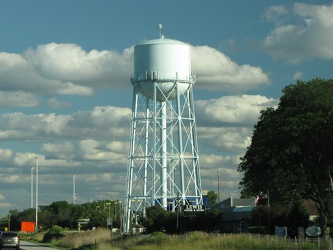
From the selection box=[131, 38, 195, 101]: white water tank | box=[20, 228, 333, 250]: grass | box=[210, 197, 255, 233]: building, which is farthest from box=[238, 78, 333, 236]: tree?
box=[210, 197, 255, 233]: building

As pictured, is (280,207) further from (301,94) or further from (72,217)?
(72,217)

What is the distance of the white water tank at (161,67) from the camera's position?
7769 cm

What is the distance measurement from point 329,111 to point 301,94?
10.2 ft

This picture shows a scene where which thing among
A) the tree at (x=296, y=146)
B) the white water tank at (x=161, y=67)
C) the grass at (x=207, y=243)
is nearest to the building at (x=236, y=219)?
the white water tank at (x=161, y=67)

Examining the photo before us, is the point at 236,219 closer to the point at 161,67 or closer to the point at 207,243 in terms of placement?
the point at 161,67

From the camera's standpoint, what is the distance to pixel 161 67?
77812 millimetres

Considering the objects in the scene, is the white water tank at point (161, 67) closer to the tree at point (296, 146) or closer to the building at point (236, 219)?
the building at point (236, 219)

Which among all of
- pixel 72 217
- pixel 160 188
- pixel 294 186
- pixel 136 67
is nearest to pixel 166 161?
pixel 160 188

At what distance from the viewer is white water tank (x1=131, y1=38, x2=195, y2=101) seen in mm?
77688

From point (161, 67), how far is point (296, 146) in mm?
24940

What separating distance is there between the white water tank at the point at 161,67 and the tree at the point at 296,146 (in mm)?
19636

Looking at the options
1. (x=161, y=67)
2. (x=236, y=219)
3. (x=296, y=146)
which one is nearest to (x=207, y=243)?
(x=296, y=146)

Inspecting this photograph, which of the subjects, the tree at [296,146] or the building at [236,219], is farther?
the building at [236,219]

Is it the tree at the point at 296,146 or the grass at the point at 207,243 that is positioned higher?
the tree at the point at 296,146
